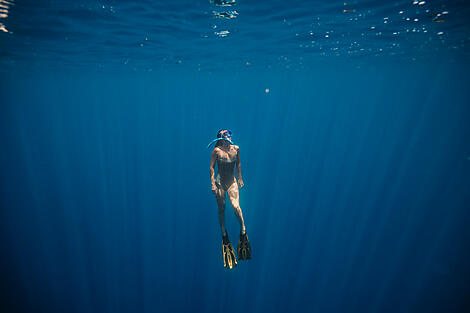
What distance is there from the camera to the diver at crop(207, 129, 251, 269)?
5637 millimetres

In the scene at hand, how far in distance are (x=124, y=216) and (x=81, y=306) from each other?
813 centimetres

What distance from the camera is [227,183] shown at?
617 centimetres

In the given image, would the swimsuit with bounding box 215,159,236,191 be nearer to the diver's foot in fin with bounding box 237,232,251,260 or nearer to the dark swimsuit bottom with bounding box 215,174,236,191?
the dark swimsuit bottom with bounding box 215,174,236,191

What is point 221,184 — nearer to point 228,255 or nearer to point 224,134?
point 224,134

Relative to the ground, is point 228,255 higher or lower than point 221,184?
lower

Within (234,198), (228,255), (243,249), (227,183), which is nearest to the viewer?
(243,249)

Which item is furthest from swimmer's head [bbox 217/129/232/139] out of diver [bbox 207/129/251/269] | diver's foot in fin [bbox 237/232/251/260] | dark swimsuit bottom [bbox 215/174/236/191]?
diver's foot in fin [bbox 237/232/251/260]

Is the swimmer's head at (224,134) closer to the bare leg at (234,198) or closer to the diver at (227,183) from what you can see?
the diver at (227,183)

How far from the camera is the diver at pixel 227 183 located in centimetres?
564

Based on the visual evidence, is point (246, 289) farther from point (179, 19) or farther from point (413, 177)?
point (413, 177)

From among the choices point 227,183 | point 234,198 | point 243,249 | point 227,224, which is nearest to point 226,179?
point 227,183

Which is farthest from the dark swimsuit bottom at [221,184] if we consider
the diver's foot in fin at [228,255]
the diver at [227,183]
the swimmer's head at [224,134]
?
the diver's foot in fin at [228,255]

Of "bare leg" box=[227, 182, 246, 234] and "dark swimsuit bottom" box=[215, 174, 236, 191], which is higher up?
"dark swimsuit bottom" box=[215, 174, 236, 191]

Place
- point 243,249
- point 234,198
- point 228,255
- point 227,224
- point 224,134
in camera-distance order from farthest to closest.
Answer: point 227,224
point 234,198
point 224,134
point 228,255
point 243,249
